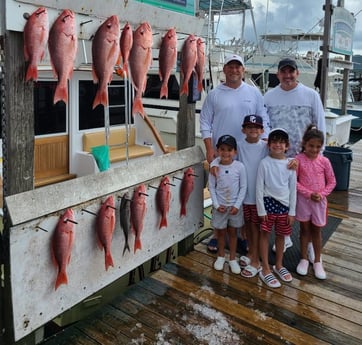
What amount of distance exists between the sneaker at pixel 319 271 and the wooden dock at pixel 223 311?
2.2 inches

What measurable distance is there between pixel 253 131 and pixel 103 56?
1.36 metres

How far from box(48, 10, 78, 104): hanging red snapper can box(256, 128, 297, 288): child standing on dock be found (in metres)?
1.62

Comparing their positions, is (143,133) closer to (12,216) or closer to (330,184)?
(330,184)

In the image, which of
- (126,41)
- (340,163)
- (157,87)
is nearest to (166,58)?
(126,41)

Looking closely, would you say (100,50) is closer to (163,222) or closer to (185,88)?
(185,88)

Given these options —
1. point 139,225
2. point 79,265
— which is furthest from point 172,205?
point 79,265

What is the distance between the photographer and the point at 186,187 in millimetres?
3125

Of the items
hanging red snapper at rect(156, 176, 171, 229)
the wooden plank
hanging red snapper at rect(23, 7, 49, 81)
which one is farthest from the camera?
hanging red snapper at rect(156, 176, 171, 229)

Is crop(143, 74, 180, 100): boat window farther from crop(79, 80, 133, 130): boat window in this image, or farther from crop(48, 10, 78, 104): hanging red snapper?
crop(48, 10, 78, 104): hanging red snapper

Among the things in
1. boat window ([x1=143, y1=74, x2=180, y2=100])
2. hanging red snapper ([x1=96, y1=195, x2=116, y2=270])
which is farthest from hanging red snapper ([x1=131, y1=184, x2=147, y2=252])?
boat window ([x1=143, y1=74, x2=180, y2=100])

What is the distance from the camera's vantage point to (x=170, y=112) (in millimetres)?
9859

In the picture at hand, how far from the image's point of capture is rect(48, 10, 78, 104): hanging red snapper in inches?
70.5

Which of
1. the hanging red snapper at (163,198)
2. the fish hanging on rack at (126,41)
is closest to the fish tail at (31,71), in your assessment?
the fish hanging on rack at (126,41)

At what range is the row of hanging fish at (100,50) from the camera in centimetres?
175
